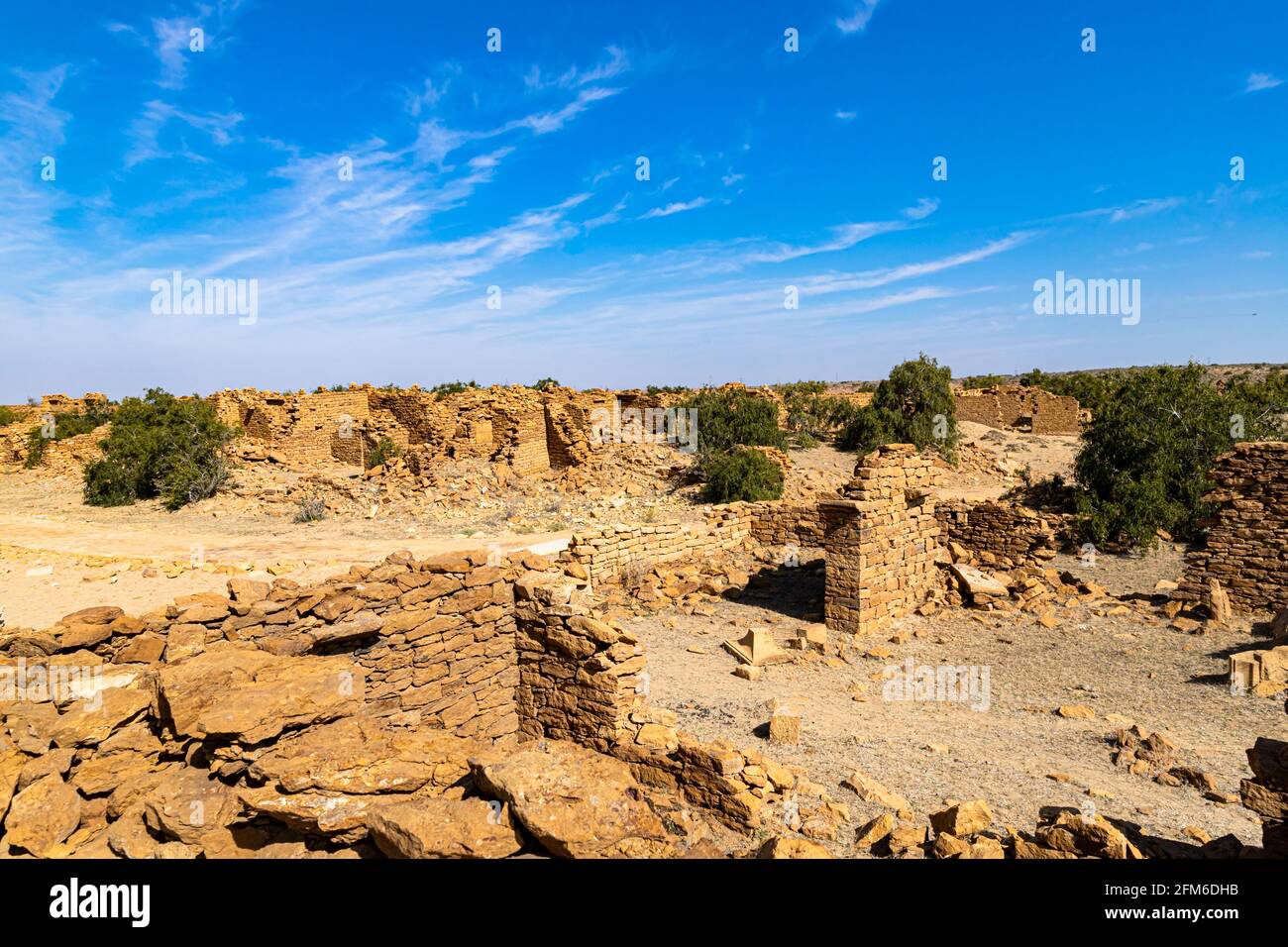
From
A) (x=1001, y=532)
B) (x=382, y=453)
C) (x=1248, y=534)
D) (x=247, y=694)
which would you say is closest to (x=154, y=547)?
(x=247, y=694)

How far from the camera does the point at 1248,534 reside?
1066 cm

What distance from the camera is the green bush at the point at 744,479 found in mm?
18953

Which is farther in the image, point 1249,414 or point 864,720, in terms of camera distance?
point 1249,414

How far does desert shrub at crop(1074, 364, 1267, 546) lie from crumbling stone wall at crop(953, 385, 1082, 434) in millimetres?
16640

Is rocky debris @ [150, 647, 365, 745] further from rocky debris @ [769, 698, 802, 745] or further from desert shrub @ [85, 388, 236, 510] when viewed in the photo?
desert shrub @ [85, 388, 236, 510]

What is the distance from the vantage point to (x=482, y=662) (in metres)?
7.12

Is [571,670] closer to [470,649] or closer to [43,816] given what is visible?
[470,649]

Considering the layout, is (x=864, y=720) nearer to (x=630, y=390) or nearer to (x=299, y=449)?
(x=630, y=390)

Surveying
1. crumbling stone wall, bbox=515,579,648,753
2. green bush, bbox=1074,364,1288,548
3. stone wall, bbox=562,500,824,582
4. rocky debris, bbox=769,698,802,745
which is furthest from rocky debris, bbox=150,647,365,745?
green bush, bbox=1074,364,1288,548

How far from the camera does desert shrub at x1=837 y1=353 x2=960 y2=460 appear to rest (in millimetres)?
27312

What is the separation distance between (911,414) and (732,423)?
9.50 m

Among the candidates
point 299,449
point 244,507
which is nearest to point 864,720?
point 244,507

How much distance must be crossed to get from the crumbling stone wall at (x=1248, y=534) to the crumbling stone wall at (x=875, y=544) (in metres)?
4.37

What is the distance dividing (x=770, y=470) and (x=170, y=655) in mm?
16224
